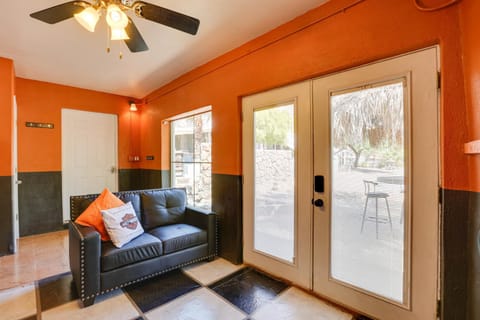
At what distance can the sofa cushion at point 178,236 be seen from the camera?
237cm

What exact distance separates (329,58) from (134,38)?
158 cm

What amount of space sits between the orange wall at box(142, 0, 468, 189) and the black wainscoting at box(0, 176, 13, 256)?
2547 mm

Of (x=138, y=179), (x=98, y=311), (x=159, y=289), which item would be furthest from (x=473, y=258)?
(x=138, y=179)

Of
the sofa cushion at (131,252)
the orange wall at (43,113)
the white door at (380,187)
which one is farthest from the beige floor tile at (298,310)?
the orange wall at (43,113)

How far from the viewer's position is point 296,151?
2.20 metres

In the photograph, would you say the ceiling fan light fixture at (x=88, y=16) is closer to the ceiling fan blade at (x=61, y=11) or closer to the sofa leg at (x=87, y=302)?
the ceiling fan blade at (x=61, y=11)

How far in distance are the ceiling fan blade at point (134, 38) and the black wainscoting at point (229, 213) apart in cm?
161

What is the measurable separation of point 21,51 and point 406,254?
439 centimetres

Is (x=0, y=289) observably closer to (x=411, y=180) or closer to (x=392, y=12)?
(x=411, y=180)

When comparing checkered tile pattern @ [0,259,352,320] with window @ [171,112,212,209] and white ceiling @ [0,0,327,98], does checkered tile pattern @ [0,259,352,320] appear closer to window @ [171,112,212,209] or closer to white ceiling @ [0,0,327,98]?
window @ [171,112,212,209]

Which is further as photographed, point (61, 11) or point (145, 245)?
point (145, 245)

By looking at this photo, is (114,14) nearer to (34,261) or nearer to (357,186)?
(357,186)

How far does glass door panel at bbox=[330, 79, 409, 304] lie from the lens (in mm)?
1645

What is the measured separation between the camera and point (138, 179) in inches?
192
